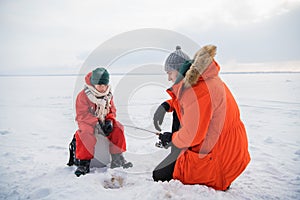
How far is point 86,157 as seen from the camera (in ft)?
7.22

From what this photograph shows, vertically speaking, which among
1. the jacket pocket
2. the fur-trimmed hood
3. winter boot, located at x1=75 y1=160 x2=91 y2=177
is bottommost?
winter boot, located at x1=75 y1=160 x2=91 y2=177

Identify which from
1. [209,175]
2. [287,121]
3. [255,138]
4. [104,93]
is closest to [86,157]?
[104,93]

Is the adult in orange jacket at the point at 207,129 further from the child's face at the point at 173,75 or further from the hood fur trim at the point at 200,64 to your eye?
the child's face at the point at 173,75

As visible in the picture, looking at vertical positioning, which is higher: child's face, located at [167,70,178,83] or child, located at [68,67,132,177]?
child's face, located at [167,70,178,83]

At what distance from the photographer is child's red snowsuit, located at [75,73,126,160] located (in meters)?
2.20

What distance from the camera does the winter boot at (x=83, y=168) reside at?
2.15 meters

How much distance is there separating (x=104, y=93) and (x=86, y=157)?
68 centimetres

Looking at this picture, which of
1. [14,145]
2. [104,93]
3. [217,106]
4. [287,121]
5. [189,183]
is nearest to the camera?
[217,106]

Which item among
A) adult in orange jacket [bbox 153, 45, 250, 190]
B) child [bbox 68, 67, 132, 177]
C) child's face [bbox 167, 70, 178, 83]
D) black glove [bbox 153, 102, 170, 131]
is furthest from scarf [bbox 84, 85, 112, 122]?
adult in orange jacket [bbox 153, 45, 250, 190]

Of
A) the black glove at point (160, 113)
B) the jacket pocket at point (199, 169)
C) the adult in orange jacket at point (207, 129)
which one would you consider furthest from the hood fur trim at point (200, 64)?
the black glove at point (160, 113)

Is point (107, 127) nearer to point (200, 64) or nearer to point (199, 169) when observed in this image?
point (199, 169)

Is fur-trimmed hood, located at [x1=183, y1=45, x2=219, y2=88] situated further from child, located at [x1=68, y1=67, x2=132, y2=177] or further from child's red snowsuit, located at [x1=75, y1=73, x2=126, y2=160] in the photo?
child's red snowsuit, located at [x1=75, y1=73, x2=126, y2=160]

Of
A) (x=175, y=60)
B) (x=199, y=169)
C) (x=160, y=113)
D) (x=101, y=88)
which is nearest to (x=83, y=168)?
(x=101, y=88)

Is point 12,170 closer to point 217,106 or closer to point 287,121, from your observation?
point 217,106
